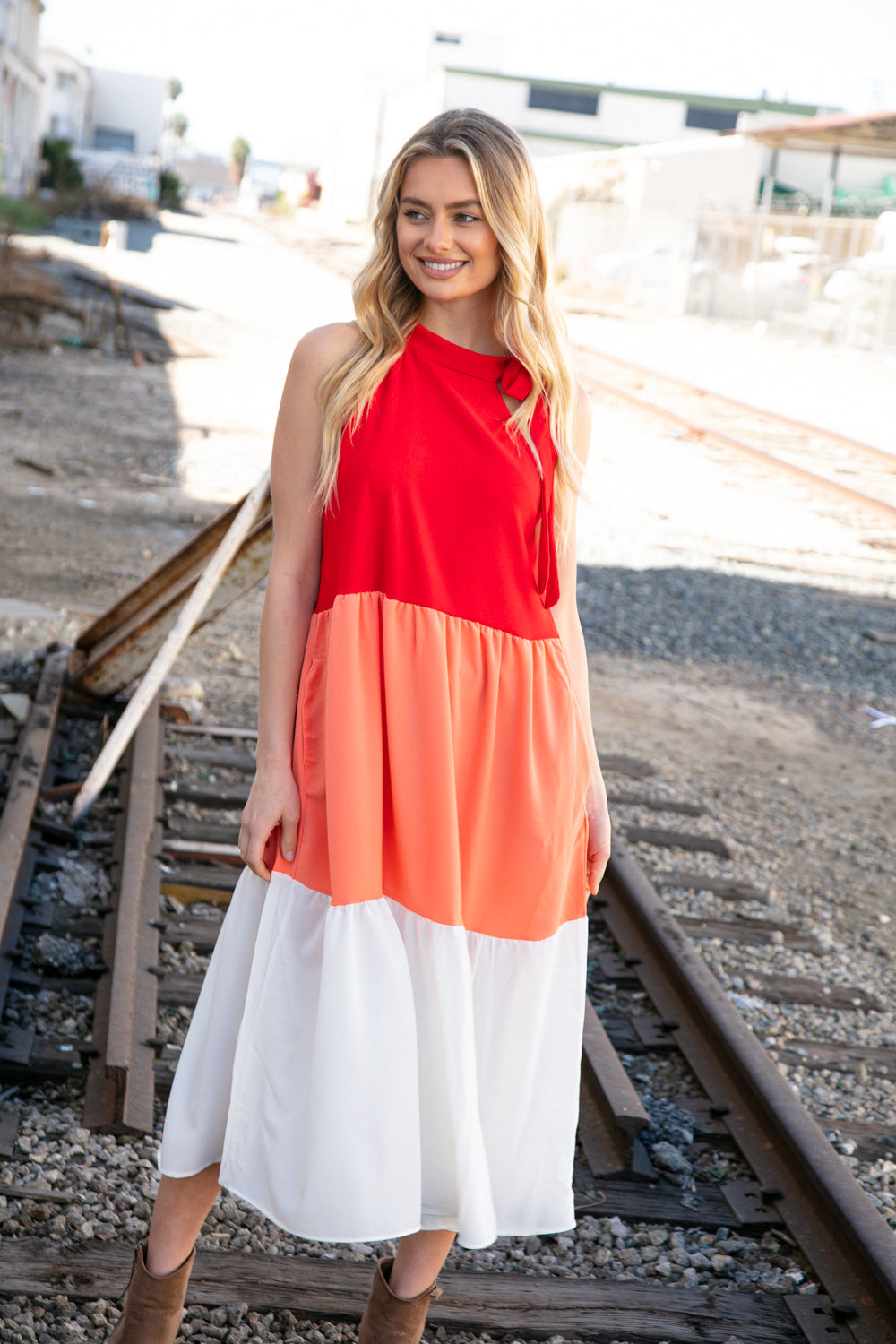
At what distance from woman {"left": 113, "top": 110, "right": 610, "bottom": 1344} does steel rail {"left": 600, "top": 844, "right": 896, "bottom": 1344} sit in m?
0.94

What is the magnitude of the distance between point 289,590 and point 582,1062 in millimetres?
1933

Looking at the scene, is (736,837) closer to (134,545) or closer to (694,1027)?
(694,1027)

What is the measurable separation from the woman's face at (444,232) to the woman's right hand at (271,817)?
818mm

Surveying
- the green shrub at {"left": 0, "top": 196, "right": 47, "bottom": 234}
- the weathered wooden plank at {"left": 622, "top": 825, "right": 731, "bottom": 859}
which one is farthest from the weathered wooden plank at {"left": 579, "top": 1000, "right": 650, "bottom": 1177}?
the green shrub at {"left": 0, "top": 196, "right": 47, "bottom": 234}

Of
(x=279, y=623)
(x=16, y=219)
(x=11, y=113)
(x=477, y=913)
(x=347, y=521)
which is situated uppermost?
(x=11, y=113)

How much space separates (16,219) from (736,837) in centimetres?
2776

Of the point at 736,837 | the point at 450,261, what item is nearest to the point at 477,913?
the point at 450,261

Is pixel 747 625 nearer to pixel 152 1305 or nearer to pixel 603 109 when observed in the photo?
pixel 152 1305

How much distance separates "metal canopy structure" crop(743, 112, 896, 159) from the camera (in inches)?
1307

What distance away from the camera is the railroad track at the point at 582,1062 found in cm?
267

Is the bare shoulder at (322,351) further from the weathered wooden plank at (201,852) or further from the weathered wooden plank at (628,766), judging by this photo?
the weathered wooden plank at (628,766)

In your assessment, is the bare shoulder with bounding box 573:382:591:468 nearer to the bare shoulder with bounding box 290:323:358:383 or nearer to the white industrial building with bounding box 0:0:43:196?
the bare shoulder with bounding box 290:323:358:383

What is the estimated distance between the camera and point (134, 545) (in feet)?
29.0

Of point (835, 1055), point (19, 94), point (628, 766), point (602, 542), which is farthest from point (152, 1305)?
point (19, 94)
